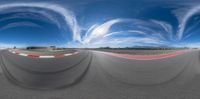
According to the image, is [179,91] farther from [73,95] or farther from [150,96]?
[73,95]

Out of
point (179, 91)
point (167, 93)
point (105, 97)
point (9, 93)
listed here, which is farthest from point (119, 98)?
point (9, 93)

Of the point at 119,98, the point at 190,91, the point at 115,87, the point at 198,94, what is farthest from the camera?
the point at 115,87

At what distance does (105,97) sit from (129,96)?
1.82 feet

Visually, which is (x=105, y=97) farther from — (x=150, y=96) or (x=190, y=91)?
(x=190, y=91)

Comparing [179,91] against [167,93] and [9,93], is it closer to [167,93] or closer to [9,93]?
[167,93]

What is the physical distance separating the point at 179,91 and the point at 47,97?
10.5 ft

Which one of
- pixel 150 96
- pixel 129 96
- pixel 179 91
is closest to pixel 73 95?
pixel 129 96

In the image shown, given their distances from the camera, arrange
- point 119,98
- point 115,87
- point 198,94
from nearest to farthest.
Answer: point 119,98
point 198,94
point 115,87

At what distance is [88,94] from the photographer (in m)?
5.83

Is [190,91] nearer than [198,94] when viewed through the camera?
No

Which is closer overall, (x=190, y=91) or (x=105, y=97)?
(x=105, y=97)

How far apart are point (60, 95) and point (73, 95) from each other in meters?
0.30

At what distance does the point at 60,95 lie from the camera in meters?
5.76

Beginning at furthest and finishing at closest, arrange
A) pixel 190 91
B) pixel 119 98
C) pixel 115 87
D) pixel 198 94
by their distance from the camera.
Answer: pixel 115 87
pixel 190 91
pixel 198 94
pixel 119 98
